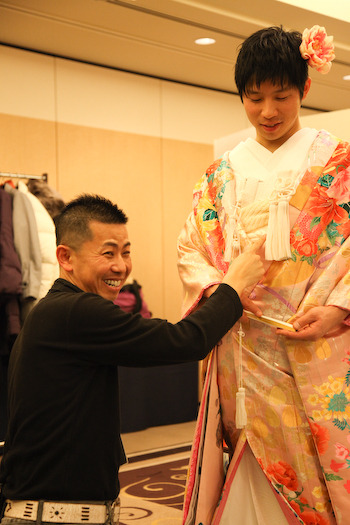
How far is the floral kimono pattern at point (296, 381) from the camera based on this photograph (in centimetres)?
164

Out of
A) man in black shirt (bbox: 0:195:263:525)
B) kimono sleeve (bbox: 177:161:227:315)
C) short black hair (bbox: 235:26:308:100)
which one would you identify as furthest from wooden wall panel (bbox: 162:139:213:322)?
man in black shirt (bbox: 0:195:263:525)

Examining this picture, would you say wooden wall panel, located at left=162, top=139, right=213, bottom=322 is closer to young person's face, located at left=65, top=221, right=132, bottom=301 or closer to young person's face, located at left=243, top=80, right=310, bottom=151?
young person's face, located at left=243, top=80, right=310, bottom=151

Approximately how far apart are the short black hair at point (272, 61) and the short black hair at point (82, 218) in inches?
19.3

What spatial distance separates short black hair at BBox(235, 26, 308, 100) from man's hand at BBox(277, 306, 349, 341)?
560 mm

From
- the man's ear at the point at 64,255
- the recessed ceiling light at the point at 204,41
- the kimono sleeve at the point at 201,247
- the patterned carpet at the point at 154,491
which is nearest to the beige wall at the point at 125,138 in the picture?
the recessed ceiling light at the point at 204,41

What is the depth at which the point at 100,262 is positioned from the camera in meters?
1.52

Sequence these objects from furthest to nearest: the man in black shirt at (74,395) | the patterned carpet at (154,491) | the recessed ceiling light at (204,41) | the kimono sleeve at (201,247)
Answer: the recessed ceiling light at (204,41), the patterned carpet at (154,491), the kimono sleeve at (201,247), the man in black shirt at (74,395)

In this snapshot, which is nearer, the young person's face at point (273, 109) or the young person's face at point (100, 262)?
the young person's face at point (100, 262)

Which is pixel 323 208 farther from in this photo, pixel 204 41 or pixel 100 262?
pixel 204 41

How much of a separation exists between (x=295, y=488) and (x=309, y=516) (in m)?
0.07

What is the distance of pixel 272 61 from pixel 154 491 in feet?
7.43

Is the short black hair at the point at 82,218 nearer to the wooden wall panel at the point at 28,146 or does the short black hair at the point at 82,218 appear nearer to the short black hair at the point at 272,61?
the short black hair at the point at 272,61

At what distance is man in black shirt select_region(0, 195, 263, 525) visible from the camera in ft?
4.54

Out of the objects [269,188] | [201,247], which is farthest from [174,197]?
[269,188]
